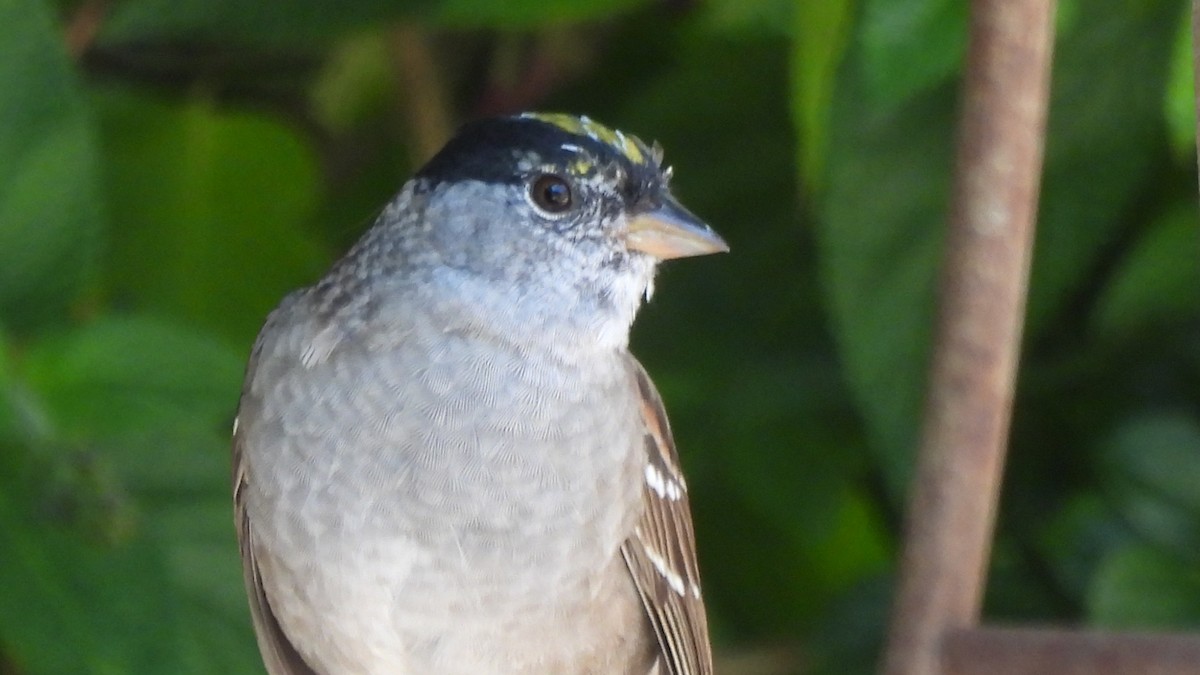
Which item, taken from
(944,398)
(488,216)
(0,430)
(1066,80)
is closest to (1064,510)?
(1066,80)

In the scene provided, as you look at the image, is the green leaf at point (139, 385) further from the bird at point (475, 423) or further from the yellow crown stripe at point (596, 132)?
the yellow crown stripe at point (596, 132)

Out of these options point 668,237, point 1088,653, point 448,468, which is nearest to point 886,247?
point 668,237

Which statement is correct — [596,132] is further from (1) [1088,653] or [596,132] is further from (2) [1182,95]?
(1) [1088,653]

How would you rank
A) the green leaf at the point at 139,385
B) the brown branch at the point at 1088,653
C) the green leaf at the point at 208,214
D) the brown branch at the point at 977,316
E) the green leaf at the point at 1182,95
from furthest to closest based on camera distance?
1. the green leaf at the point at 208,214
2. the green leaf at the point at 139,385
3. the green leaf at the point at 1182,95
4. the brown branch at the point at 977,316
5. the brown branch at the point at 1088,653

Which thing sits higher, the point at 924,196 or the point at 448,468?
the point at 924,196

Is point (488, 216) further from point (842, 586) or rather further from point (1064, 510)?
point (842, 586)

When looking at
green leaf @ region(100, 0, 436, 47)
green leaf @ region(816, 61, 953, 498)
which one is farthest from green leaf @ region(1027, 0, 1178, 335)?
green leaf @ region(100, 0, 436, 47)

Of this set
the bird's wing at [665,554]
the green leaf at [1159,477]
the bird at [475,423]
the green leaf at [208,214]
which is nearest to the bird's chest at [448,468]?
the bird at [475,423]

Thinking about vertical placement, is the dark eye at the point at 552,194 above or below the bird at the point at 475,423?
above
